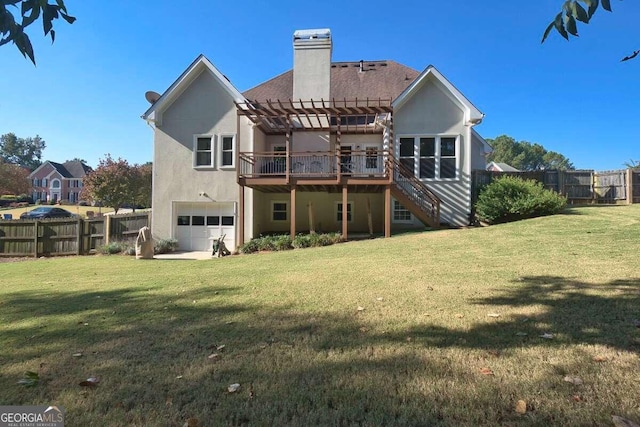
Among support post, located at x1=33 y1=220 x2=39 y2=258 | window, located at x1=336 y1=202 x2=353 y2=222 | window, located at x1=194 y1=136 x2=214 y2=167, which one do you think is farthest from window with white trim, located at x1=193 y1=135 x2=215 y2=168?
support post, located at x1=33 y1=220 x2=39 y2=258

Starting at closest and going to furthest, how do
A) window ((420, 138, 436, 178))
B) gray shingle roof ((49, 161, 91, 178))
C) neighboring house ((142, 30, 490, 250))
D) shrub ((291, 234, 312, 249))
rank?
1. shrub ((291, 234, 312, 249))
2. neighboring house ((142, 30, 490, 250))
3. window ((420, 138, 436, 178))
4. gray shingle roof ((49, 161, 91, 178))

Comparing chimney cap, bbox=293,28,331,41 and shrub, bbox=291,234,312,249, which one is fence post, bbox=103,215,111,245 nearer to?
shrub, bbox=291,234,312,249

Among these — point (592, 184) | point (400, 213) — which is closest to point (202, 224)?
point (400, 213)

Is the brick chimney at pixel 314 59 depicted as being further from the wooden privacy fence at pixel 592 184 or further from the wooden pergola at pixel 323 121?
the wooden privacy fence at pixel 592 184

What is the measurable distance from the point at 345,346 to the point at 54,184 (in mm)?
85241

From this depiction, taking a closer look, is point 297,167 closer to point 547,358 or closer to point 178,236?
point 178,236

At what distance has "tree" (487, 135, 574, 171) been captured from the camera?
101938mm

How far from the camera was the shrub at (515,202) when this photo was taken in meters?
15.0

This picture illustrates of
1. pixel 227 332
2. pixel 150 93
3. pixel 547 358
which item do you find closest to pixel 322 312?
pixel 227 332

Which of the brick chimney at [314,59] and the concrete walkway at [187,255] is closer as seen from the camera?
the concrete walkway at [187,255]

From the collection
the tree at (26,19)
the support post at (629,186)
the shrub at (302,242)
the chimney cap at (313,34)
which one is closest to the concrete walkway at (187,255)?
the shrub at (302,242)

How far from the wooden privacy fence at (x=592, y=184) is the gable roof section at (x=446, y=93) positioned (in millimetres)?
3293

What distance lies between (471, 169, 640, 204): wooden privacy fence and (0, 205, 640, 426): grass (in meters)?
12.9

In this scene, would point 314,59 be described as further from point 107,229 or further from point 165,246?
point 107,229
